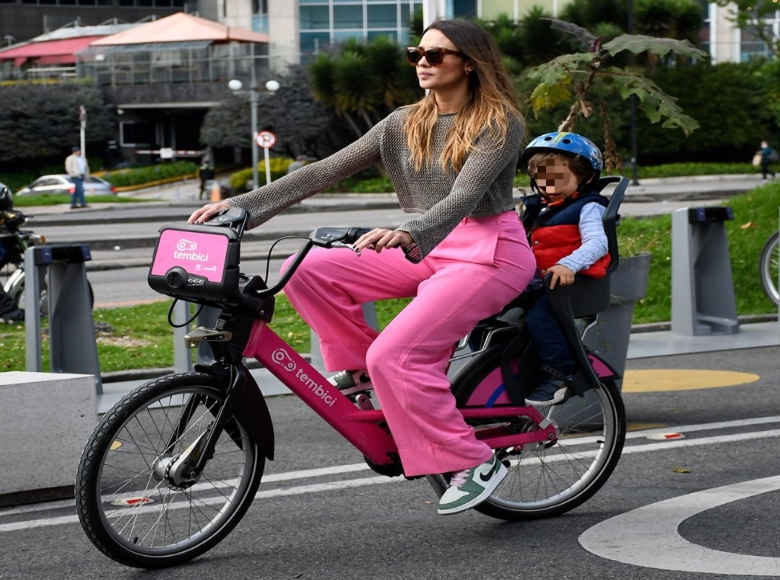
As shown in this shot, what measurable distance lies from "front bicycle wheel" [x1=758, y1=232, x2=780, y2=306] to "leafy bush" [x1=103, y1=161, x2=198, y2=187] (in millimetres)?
42419

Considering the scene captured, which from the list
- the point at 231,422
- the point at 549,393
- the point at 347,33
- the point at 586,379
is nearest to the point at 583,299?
the point at 586,379

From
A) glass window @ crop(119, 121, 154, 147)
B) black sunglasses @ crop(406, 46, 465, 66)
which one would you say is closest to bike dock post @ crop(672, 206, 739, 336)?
black sunglasses @ crop(406, 46, 465, 66)

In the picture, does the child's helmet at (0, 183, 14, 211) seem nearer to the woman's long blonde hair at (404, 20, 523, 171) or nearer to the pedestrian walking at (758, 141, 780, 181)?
the woman's long blonde hair at (404, 20, 523, 171)

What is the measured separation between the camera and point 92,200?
4016 cm

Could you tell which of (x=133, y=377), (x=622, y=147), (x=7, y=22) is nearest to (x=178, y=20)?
(x=622, y=147)

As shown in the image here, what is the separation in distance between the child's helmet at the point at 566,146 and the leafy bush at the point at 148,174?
156 ft

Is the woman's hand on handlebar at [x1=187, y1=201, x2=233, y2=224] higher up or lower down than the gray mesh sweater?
lower down

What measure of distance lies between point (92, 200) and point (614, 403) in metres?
36.4

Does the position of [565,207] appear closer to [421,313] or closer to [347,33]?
[421,313]

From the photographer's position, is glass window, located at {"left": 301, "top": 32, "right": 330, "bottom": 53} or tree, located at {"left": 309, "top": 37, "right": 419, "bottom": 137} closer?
tree, located at {"left": 309, "top": 37, "right": 419, "bottom": 137}

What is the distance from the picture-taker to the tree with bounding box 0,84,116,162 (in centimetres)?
5719

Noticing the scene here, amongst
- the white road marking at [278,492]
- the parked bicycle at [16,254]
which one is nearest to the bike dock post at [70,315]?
the white road marking at [278,492]

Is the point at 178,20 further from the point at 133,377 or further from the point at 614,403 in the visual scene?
the point at 614,403

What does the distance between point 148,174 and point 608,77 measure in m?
45.7
